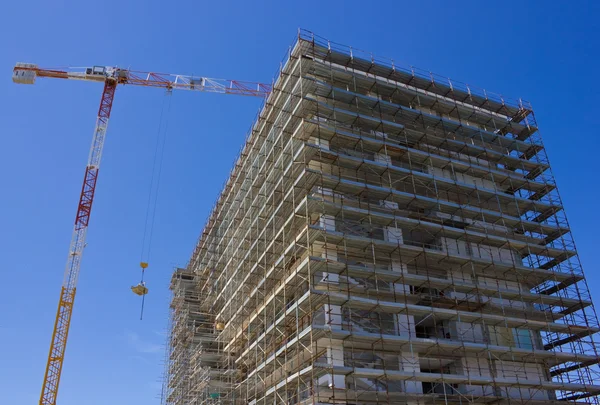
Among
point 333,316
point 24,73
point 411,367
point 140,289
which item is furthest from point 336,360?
point 24,73

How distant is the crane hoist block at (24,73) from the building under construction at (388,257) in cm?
3120

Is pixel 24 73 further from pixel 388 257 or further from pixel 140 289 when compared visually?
pixel 388 257

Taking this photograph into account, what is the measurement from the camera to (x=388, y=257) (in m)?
30.6

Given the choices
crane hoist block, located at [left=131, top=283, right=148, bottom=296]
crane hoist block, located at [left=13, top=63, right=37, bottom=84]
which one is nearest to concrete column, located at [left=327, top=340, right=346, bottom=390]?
crane hoist block, located at [left=131, top=283, right=148, bottom=296]

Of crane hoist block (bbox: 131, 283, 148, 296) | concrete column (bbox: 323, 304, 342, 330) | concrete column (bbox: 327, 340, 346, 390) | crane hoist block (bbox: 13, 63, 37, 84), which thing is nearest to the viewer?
concrete column (bbox: 327, 340, 346, 390)

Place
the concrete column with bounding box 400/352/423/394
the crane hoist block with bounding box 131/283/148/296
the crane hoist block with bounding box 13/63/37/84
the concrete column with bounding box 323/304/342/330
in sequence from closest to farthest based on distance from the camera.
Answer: the concrete column with bounding box 323/304/342/330
the concrete column with bounding box 400/352/423/394
the crane hoist block with bounding box 131/283/148/296
the crane hoist block with bounding box 13/63/37/84

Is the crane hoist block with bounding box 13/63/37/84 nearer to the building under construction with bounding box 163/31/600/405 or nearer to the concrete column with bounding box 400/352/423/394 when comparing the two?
the building under construction with bounding box 163/31/600/405

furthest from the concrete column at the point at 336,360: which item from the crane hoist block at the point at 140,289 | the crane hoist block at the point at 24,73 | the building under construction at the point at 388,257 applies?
the crane hoist block at the point at 24,73

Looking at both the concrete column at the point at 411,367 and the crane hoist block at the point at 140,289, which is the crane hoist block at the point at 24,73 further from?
the concrete column at the point at 411,367

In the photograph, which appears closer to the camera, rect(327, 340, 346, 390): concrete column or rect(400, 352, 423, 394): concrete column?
rect(327, 340, 346, 390): concrete column

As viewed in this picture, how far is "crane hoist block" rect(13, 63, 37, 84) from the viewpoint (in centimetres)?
5944

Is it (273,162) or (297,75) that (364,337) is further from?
(297,75)

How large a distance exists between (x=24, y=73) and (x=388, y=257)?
4845 cm

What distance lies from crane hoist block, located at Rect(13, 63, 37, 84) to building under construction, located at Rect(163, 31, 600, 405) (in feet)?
102
